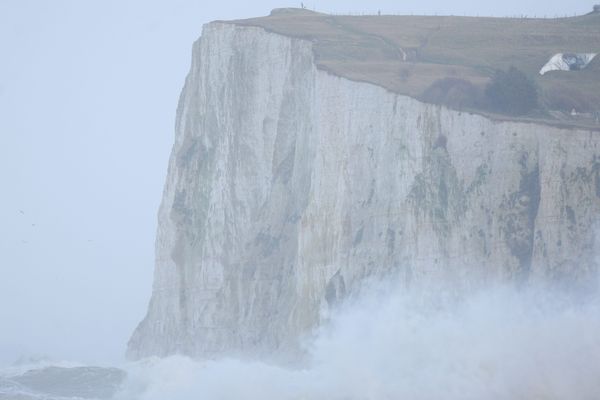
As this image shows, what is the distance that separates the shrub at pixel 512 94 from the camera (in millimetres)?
55125

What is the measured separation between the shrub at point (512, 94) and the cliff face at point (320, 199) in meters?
2.41

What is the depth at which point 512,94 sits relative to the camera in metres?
55.4

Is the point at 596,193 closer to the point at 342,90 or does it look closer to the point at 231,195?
the point at 342,90

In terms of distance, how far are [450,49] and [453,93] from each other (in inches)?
390

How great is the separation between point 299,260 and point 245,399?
525cm

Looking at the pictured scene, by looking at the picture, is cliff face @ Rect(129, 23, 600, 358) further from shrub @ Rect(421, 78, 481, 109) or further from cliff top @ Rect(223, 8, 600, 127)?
cliff top @ Rect(223, 8, 600, 127)

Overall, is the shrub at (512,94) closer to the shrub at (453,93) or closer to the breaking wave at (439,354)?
the shrub at (453,93)

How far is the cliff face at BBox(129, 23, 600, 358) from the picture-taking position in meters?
50.5

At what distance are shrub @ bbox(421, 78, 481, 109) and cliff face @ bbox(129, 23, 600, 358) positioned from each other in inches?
26.9

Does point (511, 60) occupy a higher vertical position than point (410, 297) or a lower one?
A: higher

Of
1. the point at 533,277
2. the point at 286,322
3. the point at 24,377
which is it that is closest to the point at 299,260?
the point at 286,322

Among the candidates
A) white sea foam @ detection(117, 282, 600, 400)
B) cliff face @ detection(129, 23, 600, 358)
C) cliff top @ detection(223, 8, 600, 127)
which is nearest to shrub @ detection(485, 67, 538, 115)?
cliff top @ detection(223, 8, 600, 127)

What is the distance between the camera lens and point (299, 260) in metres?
56.5

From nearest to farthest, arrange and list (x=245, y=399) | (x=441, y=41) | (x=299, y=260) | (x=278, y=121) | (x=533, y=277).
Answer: (x=533, y=277) → (x=245, y=399) → (x=299, y=260) → (x=278, y=121) → (x=441, y=41)
